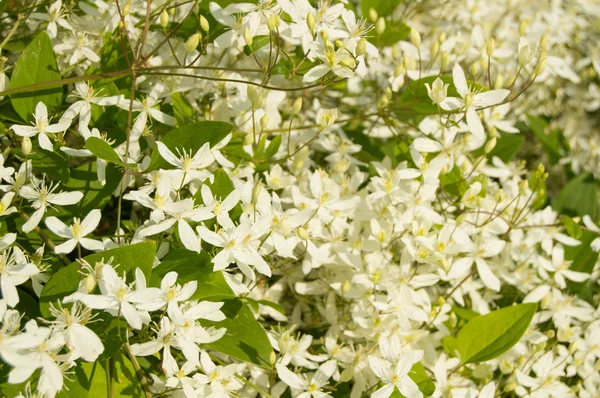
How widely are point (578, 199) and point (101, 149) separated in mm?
1005

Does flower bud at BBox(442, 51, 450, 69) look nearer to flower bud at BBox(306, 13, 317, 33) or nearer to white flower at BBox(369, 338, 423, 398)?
flower bud at BBox(306, 13, 317, 33)

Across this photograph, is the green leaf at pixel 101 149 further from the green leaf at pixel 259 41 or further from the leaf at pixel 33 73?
the green leaf at pixel 259 41

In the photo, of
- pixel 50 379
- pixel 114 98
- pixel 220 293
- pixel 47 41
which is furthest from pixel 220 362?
pixel 47 41

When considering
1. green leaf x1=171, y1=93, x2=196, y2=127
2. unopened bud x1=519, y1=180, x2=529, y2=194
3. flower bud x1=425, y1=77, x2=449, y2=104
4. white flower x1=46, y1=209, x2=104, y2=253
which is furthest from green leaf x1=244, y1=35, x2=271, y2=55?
unopened bud x1=519, y1=180, x2=529, y2=194

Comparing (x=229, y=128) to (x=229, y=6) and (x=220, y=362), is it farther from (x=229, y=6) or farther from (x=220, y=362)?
(x=220, y=362)

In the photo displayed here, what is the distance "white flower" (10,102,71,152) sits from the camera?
78 cm

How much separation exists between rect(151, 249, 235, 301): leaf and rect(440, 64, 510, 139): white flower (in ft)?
1.32

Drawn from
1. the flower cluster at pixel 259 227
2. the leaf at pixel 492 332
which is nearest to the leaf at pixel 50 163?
the flower cluster at pixel 259 227

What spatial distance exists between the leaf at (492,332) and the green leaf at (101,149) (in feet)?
1.90

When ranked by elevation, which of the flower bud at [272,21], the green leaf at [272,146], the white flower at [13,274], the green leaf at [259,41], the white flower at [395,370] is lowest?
the white flower at [395,370]

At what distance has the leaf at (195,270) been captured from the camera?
721 millimetres

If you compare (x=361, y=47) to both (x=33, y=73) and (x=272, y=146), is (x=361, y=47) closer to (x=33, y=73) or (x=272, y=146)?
(x=272, y=146)

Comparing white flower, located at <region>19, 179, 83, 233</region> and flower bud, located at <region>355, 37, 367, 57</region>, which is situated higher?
flower bud, located at <region>355, 37, 367, 57</region>

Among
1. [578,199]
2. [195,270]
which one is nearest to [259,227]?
[195,270]
